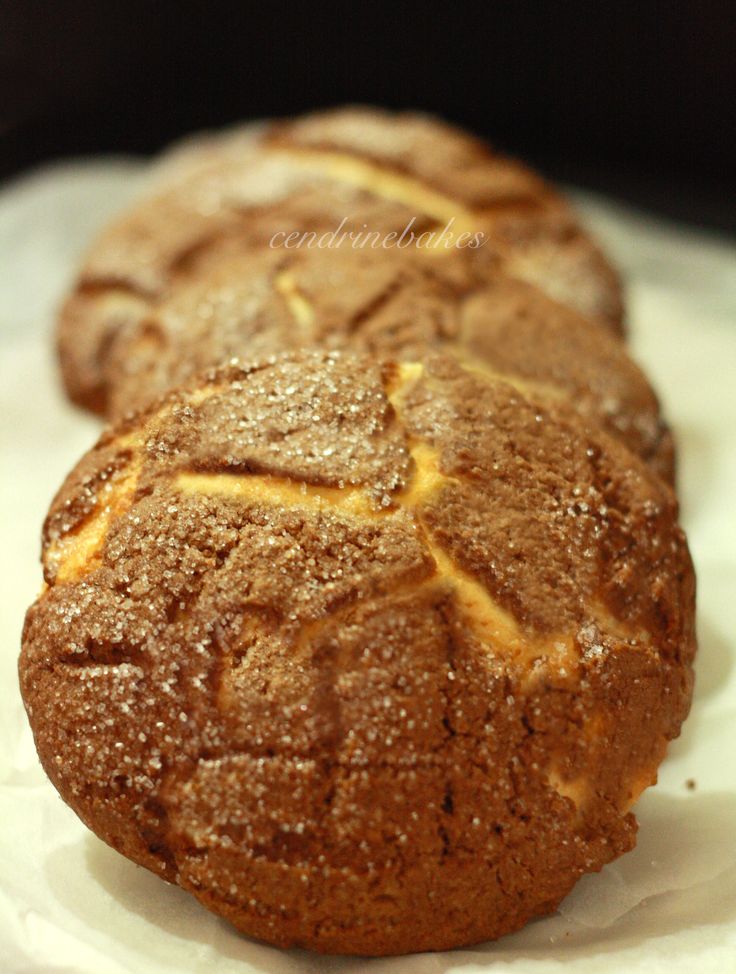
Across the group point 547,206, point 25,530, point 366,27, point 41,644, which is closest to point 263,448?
point 41,644

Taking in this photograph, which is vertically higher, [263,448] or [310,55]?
[263,448]

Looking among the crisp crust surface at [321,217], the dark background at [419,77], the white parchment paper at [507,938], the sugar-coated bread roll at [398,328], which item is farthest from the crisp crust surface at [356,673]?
the dark background at [419,77]

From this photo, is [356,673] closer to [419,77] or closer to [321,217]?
[321,217]

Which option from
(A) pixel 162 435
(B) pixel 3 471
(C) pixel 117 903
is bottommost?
(B) pixel 3 471

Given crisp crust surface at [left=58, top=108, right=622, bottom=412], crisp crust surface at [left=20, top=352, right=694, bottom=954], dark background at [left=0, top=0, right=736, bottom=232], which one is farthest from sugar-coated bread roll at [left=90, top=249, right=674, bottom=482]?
dark background at [left=0, top=0, right=736, bottom=232]

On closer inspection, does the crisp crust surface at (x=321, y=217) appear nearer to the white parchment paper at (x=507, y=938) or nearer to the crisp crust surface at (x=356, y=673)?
the white parchment paper at (x=507, y=938)

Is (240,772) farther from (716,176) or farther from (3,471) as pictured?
(716,176)

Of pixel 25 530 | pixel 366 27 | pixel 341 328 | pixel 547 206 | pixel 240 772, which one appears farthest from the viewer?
pixel 366 27
